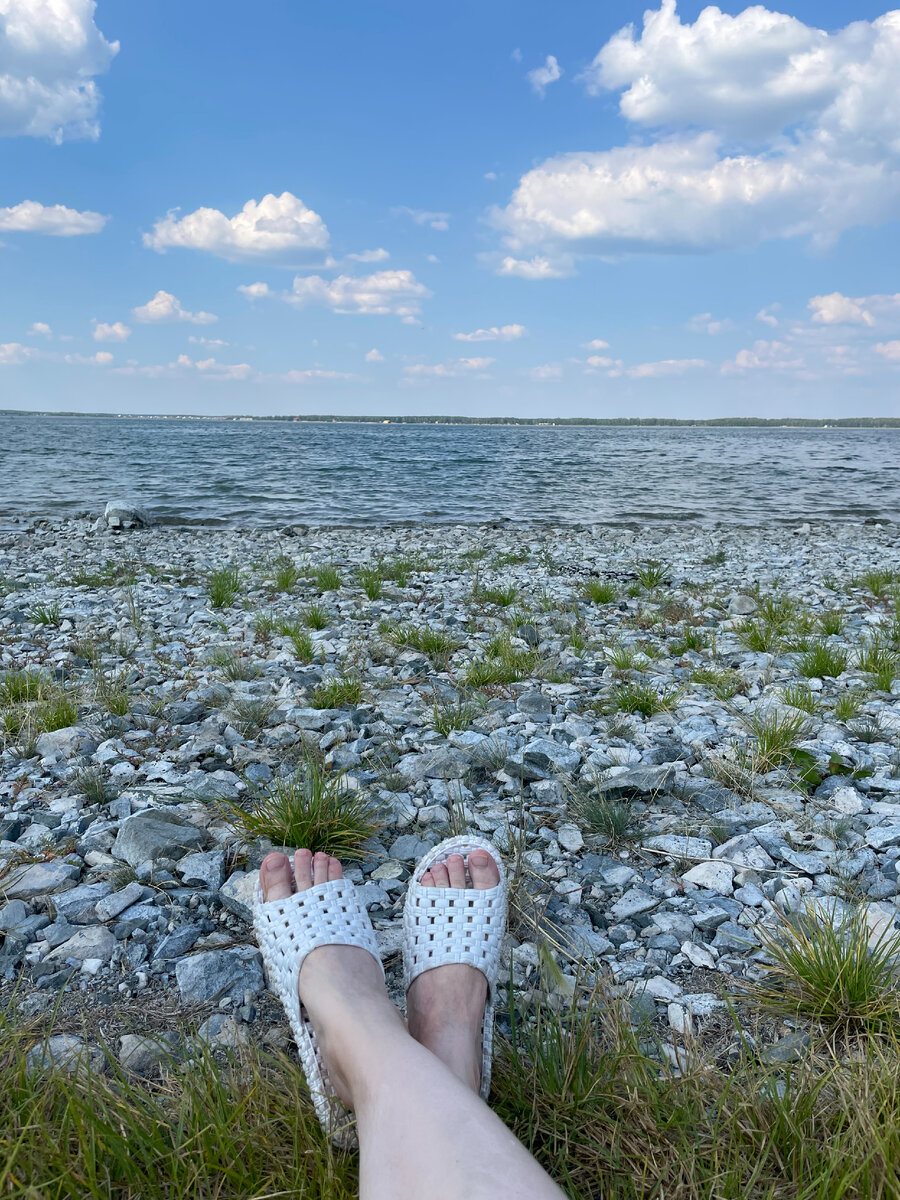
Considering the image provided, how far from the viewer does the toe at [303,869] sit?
247 centimetres

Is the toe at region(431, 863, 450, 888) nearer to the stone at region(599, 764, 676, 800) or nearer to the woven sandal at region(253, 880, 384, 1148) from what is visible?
the woven sandal at region(253, 880, 384, 1148)

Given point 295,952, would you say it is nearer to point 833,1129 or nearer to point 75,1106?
point 75,1106

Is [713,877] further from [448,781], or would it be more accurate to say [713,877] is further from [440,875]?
[448,781]

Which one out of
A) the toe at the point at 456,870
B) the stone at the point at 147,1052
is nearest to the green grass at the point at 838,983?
the toe at the point at 456,870

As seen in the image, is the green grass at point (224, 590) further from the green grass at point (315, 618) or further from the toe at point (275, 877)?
the toe at point (275, 877)

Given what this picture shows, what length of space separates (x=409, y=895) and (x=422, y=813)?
672 mm

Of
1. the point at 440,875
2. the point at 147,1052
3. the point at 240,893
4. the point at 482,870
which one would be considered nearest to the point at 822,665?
the point at 482,870

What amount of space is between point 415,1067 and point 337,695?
106 inches

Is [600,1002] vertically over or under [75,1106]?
under

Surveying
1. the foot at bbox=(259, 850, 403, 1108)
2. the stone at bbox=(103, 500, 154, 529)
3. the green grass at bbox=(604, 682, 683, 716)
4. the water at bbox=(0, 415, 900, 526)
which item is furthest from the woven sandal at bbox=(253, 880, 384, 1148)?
the water at bbox=(0, 415, 900, 526)

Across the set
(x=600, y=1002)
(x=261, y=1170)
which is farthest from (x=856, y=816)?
(x=261, y=1170)

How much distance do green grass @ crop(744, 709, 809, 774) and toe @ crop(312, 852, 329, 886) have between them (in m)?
2.07

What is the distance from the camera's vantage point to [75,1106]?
1.49 meters

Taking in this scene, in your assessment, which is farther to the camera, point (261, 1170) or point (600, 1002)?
point (600, 1002)
